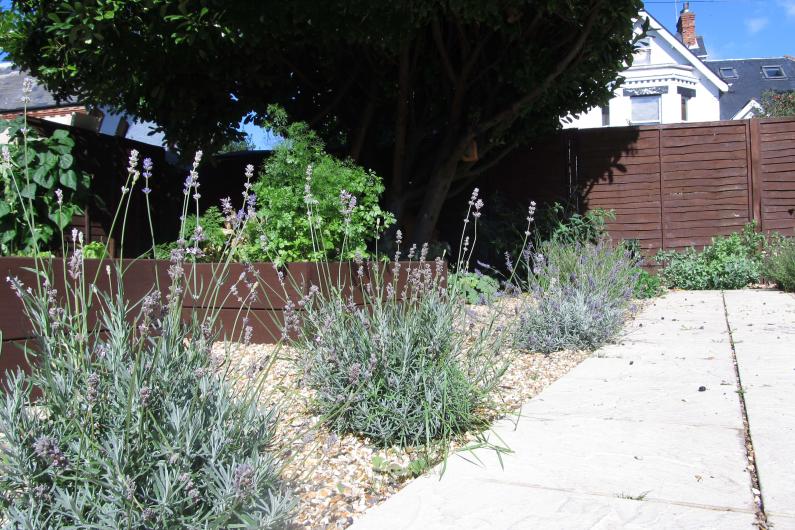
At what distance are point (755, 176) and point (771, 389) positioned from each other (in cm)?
688

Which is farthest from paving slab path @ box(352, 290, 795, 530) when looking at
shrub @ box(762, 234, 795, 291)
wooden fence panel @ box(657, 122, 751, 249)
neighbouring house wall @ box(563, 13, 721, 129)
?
neighbouring house wall @ box(563, 13, 721, 129)

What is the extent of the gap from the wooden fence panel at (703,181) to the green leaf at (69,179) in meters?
7.69

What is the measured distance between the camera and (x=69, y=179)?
6391 mm

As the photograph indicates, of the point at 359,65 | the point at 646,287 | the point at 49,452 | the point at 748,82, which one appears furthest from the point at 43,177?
the point at 748,82

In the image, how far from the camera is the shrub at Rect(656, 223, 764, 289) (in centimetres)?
894

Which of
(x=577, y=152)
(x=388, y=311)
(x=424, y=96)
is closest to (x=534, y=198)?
(x=577, y=152)

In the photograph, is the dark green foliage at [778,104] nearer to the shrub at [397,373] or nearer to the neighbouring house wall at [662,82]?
the neighbouring house wall at [662,82]

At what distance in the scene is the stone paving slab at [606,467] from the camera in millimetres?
2135

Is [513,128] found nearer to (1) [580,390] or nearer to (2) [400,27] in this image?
(2) [400,27]

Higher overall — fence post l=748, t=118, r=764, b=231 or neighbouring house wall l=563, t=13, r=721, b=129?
neighbouring house wall l=563, t=13, r=721, b=129

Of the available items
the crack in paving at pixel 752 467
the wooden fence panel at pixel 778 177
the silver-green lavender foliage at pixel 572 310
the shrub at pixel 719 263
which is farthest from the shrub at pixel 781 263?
the crack in paving at pixel 752 467

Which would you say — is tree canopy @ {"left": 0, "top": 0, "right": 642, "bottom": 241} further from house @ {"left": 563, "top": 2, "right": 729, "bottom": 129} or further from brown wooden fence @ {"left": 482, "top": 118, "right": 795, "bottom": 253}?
house @ {"left": 563, "top": 2, "right": 729, "bottom": 129}

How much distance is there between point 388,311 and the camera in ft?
10.4

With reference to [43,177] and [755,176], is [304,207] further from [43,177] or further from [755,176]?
[755,176]
